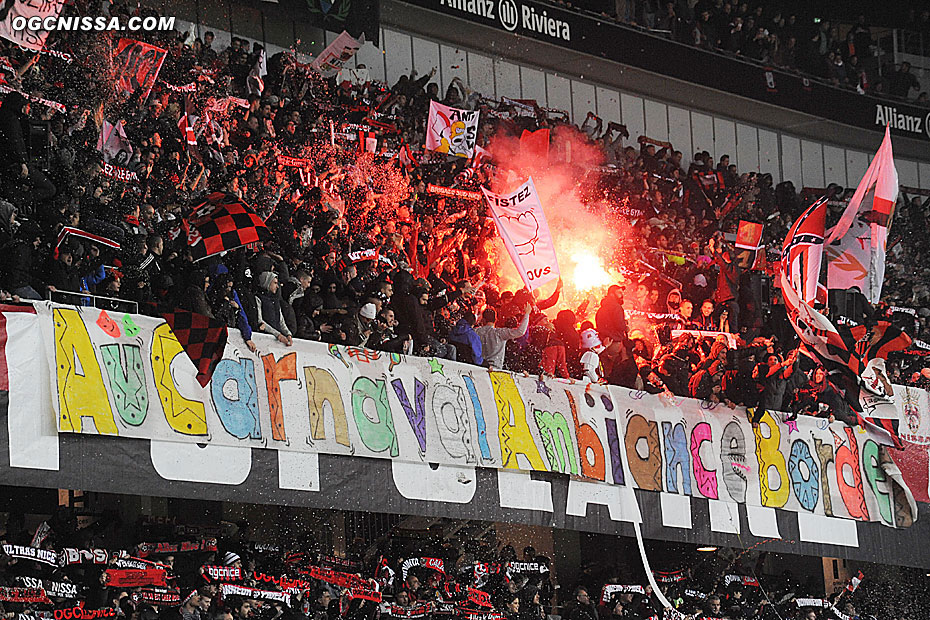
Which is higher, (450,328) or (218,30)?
(218,30)

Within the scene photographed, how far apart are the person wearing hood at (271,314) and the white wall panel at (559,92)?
11371 millimetres

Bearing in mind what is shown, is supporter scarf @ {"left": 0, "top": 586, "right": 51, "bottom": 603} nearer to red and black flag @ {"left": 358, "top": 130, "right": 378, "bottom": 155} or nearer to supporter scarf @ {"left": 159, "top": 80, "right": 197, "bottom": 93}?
supporter scarf @ {"left": 159, "top": 80, "right": 197, "bottom": 93}

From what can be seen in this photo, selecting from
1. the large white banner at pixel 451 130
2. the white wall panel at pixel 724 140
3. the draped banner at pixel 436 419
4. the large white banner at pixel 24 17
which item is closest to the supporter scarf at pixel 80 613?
the draped banner at pixel 436 419

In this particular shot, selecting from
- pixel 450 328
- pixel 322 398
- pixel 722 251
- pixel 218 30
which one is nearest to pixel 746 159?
pixel 722 251

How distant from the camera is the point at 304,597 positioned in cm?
1319

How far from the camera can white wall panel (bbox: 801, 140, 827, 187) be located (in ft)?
90.1

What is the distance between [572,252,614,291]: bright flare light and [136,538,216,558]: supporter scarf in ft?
24.1

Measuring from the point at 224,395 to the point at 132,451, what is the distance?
103cm

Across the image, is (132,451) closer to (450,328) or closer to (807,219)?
(450,328)

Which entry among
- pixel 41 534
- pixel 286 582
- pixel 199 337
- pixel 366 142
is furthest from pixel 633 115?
pixel 41 534

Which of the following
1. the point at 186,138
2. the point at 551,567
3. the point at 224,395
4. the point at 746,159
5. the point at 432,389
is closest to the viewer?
the point at 224,395

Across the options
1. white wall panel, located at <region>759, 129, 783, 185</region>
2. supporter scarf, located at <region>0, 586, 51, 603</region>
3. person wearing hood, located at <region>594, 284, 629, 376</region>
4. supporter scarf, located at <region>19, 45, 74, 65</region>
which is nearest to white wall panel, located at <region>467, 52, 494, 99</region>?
white wall panel, located at <region>759, 129, 783, 185</region>

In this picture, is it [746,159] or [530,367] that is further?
[746,159]

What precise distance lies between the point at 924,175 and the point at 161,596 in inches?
844
